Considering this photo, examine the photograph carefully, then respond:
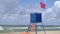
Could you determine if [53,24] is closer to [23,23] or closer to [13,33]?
[23,23]

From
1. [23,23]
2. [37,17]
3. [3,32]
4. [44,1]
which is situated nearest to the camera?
[37,17]

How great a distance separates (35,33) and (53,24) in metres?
0.54

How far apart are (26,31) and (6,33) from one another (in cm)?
63

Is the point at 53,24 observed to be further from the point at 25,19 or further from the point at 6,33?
the point at 6,33

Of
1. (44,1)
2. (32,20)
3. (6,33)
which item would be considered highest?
(44,1)

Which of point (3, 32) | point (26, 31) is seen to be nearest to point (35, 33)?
point (26, 31)

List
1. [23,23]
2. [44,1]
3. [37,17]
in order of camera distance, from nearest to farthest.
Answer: [37,17], [44,1], [23,23]

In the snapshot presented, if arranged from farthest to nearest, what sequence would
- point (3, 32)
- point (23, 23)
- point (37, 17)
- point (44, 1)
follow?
point (3, 32)
point (23, 23)
point (44, 1)
point (37, 17)

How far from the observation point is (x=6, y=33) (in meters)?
3.93

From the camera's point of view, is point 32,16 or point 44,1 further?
point 44,1

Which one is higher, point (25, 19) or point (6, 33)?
point (25, 19)

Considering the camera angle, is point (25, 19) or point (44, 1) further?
point (25, 19)

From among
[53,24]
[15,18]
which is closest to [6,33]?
[15,18]

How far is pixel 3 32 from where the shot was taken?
160 inches
